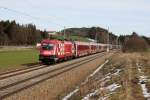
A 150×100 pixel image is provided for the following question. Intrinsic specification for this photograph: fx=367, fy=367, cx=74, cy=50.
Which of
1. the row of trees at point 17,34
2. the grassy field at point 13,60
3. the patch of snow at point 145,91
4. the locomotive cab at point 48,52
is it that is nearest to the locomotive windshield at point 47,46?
the locomotive cab at point 48,52

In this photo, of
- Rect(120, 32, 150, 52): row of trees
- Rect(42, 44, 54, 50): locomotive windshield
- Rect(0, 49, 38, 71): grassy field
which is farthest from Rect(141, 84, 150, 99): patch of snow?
Rect(120, 32, 150, 52): row of trees

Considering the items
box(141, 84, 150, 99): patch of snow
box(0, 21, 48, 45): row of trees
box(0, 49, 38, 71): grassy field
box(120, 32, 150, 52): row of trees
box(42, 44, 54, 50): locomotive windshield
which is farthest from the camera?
box(0, 21, 48, 45): row of trees

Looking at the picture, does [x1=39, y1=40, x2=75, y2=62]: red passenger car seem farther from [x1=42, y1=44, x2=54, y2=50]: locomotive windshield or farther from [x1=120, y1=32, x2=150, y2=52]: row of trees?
[x1=120, y1=32, x2=150, y2=52]: row of trees

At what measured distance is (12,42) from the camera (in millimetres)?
142750

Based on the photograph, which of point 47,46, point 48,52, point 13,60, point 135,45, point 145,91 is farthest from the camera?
point 135,45

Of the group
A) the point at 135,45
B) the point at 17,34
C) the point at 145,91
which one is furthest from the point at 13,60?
the point at 17,34

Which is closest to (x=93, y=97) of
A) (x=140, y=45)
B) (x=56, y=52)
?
(x=56, y=52)

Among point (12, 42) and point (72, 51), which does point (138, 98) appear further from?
point (12, 42)

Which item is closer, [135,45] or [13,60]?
[13,60]

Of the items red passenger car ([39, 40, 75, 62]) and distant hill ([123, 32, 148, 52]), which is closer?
red passenger car ([39, 40, 75, 62])

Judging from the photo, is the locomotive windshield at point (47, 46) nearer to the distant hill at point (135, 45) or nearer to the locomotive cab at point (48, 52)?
the locomotive cab at point (48, 52)

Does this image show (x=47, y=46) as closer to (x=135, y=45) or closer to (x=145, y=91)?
(x=145, y=91)

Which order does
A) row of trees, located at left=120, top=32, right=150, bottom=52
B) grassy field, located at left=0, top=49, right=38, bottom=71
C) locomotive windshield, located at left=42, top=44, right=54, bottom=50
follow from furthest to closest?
row of trees, located at left=120, top=32, right=150, bottom=52 < locomotive windshield, located at left=42, top=44, right=54, bottom=50 < grassy field, located at left=0, top=49, right=38, bottom=71

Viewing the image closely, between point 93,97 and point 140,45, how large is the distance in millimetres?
80195
